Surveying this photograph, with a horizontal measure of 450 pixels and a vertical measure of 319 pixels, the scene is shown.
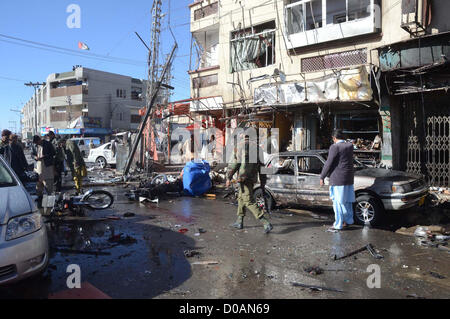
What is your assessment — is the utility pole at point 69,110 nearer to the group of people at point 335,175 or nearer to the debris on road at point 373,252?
the group of people at point 335,175

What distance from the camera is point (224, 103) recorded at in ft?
50.3

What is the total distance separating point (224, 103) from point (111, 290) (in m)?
12.6

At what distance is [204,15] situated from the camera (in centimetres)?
1753

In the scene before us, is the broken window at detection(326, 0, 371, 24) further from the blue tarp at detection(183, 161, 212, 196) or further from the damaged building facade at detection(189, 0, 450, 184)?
the blue tarp at detection(183, 161, 212, 196)

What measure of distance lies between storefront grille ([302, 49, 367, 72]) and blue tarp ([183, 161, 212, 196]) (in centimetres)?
641

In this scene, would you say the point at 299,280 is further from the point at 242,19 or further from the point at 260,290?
the point at 242,19

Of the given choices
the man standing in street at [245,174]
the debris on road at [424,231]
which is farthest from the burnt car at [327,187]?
the man standing in street at [245,174]

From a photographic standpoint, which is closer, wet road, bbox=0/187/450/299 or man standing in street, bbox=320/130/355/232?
wet road, bbox=0/187/450/299

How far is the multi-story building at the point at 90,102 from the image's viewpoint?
42.9 metres

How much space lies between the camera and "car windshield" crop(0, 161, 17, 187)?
392 centimetres

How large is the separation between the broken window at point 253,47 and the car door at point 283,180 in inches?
320

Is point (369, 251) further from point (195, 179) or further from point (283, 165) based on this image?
point (195, 179)

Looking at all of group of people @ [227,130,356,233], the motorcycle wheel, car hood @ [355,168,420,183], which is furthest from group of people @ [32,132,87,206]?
car hood @ [355,168,420,183]
